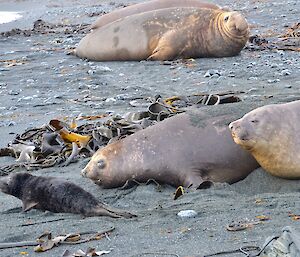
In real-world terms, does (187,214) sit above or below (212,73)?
above

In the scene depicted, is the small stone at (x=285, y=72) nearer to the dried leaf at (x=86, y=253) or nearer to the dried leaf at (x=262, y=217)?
the dried leaf at (x=262, y=217)

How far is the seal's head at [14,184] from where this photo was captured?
421 centimetres

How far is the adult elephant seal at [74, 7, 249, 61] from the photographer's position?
9.24 meters

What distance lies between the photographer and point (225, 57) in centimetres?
923

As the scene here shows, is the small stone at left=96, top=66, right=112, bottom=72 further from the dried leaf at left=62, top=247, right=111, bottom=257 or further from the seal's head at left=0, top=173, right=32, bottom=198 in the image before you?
the dried leaf at left=62, top=247, right=111, bottom=257

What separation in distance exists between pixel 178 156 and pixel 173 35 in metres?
5.01

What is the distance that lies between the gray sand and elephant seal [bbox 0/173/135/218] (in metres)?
0.06

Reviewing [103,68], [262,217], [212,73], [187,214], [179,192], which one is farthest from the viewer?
[103,68]

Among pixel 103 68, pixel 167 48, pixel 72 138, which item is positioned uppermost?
pixel 72 138

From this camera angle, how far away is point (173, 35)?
9320 millimetres

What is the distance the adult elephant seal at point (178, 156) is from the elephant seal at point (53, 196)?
0.50 meters

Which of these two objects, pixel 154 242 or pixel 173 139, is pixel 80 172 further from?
pixel 154 242

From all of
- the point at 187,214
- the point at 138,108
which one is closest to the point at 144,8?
the point at 138,108

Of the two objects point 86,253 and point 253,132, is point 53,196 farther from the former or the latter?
point 253,132
